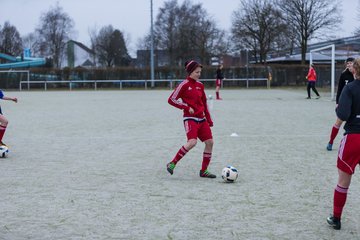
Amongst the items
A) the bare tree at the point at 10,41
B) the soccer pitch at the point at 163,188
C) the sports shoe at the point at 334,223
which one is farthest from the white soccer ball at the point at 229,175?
the bare tree at the point at 10,41

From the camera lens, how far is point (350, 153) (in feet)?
15.9

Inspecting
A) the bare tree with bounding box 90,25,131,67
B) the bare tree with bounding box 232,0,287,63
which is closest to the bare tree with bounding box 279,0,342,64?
the bare tree with bounding box 232,0,287,63

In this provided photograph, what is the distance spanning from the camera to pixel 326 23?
179ft

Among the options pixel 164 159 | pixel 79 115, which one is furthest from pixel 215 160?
pixel 79 115

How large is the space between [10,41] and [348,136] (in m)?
95.1

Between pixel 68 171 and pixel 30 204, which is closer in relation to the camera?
pixel 30 204

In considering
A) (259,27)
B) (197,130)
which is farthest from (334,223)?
(259,27)

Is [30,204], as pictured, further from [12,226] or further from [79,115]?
[79,115]

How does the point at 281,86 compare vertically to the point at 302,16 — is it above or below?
below

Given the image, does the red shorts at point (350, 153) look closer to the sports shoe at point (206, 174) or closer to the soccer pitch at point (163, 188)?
the soccer pitch at point (163, 188)

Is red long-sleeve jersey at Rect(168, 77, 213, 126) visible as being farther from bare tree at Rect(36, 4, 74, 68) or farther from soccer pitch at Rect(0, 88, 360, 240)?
bare tree at Rect(36, 4, 74, 68)

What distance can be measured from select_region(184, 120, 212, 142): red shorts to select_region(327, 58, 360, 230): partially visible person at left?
2.71 metres

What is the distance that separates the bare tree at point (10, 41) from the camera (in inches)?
3625

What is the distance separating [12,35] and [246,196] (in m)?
94.6
